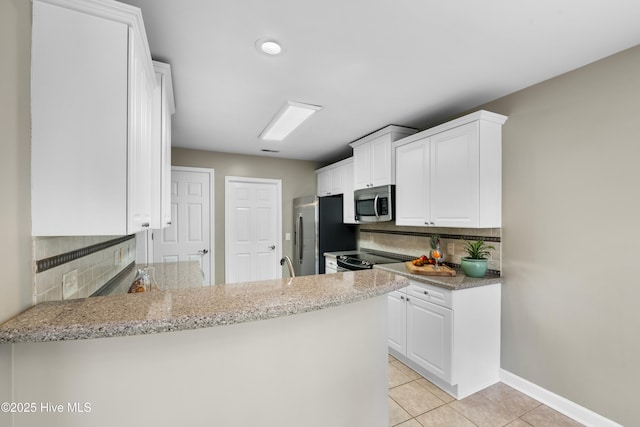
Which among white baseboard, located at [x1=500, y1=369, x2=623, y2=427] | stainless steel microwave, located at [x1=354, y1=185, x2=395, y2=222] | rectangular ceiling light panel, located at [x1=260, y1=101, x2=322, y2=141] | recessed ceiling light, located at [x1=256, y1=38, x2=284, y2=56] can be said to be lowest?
white baseboard, located at [x1=500, y1=369, x2=623, y2=427]

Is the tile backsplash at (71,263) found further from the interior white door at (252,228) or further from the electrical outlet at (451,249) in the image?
the electrical outlet at (451,249)

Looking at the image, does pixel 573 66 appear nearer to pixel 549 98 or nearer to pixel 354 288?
pixel 549 98

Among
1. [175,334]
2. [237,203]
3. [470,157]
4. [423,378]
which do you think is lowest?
[423,378]

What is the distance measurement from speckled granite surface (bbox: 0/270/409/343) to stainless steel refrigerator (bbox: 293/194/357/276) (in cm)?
293

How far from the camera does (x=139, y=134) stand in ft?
3.89

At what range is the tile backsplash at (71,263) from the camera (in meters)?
0.99

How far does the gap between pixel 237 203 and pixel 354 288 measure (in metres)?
3.78

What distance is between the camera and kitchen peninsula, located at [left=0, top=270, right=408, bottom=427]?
0.83 meters

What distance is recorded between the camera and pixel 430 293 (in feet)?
8.01

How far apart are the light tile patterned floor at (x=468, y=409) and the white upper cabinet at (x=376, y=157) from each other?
208 centimetres

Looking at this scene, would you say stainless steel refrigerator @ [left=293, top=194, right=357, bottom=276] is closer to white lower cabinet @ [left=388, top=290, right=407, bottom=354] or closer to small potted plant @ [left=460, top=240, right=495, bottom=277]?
white lower cabinet @ [left=388, top=290, right=407, bottom=354]

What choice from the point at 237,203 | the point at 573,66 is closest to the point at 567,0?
the point at 573,66

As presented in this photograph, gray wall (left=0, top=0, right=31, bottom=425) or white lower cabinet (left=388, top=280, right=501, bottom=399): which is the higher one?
gray wall (left=0, top=0, right=31, bottom=425)

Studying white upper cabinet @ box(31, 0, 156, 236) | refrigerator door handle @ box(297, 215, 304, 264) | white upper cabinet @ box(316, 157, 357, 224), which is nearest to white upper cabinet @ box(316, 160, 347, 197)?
white upper cabinet @ box(316, 157, 357, 224)
